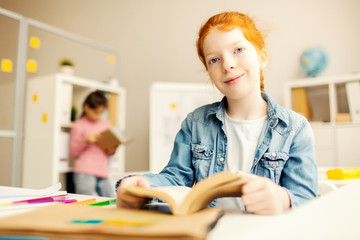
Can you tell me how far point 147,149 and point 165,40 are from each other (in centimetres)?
133

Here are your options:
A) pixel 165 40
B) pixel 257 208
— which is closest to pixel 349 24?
pixel 165 40

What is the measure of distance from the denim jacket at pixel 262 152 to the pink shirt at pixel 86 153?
6.55 feet

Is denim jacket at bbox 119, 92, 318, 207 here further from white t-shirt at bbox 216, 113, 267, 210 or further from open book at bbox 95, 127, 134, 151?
open book at bbox 95, 127, 134, 151

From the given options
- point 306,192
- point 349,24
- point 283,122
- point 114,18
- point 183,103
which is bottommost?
point 306,192

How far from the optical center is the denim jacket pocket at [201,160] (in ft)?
2.90

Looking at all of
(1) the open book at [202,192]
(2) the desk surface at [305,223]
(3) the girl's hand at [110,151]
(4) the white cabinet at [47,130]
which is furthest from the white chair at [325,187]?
(3) the girl's hand at [110,151]

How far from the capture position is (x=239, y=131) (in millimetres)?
904

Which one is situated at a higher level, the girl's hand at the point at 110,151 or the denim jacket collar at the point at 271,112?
the denim jacket collar at the point at 271,112

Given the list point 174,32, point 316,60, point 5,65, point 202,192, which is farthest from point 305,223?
point 174,32

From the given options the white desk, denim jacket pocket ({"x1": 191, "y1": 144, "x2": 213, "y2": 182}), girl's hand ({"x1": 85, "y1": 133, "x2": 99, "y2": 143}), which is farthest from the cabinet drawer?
the white desk

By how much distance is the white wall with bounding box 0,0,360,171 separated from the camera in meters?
3.02

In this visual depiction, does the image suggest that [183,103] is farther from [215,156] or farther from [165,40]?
[215,156]

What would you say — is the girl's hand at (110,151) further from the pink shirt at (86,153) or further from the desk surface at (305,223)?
the desk surface at (305,223)

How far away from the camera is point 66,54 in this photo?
14.8 feet
